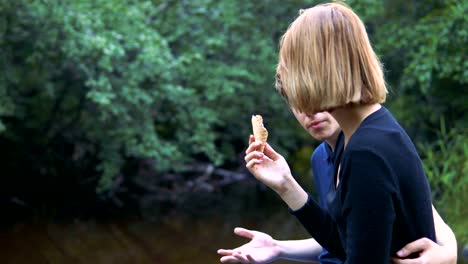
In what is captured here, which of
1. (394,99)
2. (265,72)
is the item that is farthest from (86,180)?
(394,99)

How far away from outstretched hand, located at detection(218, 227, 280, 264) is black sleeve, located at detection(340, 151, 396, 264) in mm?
515

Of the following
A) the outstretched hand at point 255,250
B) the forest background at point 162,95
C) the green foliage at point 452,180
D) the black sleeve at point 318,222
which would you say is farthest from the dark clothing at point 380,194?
the forest background at point 162,95

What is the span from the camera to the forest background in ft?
32.0

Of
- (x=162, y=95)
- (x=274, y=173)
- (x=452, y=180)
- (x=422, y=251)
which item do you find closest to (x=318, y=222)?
(x=274, y=173)

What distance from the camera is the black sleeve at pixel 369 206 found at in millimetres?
1483

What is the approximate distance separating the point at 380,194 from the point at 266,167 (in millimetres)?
377

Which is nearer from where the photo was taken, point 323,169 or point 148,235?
point 323,169

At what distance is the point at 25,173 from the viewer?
40.6ft

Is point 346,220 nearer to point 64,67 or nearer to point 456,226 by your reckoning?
point 456,226

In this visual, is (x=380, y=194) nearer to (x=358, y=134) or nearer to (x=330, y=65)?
(x=358, y=134)

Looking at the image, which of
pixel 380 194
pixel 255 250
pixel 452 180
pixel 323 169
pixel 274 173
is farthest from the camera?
pixel 452 180

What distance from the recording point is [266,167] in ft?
5.92

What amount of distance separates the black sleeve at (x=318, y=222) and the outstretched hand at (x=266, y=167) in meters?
0.08

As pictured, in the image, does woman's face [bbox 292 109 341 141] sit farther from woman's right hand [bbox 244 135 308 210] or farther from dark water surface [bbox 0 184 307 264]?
dark water surface [bbox 0 184 307 264]
